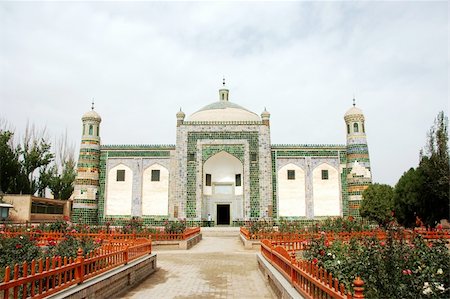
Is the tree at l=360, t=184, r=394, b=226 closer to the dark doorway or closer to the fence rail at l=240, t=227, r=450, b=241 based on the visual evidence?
the fence rail at l=240, t=227, r=450, b=241

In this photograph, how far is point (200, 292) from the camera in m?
7.09

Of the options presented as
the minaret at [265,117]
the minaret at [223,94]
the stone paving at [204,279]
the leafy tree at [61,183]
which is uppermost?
the minaret at [223,94]

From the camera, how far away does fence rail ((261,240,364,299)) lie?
12.1 ft

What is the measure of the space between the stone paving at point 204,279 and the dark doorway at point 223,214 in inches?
580

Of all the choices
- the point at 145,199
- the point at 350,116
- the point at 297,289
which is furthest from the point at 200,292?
the point at 350,116

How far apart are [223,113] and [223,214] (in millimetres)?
8310

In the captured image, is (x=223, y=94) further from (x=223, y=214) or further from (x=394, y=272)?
Result: (x=394, y=272)

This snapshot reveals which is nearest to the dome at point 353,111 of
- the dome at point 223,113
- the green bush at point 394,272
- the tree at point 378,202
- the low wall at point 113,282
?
the tree at point 378,202

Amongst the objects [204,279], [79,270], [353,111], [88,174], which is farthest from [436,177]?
[88,174]

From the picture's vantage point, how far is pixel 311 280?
4.71 meters

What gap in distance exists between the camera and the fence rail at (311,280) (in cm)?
367

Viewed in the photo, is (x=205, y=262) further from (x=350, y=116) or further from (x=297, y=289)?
(x=350, y=116)

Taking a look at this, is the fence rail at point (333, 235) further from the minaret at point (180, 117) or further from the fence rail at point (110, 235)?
the minaret at point (180, 117)

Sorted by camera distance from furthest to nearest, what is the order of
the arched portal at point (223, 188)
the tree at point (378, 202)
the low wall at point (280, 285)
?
the arched portal at point (223, 188) → the tree at point (378, 202) → the low wall at point (280, 285)
